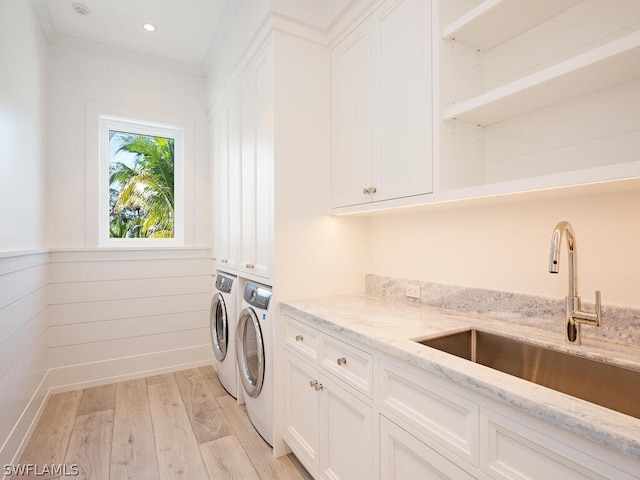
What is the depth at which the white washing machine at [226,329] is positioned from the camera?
2.43 metres

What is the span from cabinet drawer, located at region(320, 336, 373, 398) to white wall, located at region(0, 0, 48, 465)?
1594mm

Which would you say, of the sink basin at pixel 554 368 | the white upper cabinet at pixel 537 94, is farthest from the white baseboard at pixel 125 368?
the white upper cabinet at pixel 537 94

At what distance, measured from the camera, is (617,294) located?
3.59 feet

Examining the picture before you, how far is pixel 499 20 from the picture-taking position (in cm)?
123

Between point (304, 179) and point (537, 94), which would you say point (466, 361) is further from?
point (304, 179)

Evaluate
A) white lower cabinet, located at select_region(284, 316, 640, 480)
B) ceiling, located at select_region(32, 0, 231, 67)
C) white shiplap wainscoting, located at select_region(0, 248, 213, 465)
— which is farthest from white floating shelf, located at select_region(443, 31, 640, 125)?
white shiplap wainscoting, located at select_region(0, 248, 213, 465)

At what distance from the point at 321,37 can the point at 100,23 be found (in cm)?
189

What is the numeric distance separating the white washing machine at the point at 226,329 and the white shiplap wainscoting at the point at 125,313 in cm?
46

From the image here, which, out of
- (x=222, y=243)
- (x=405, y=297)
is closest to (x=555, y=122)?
(x=405, y=297)

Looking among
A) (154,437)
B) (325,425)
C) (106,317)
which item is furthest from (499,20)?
(106,317)

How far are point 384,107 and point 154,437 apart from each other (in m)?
2.33

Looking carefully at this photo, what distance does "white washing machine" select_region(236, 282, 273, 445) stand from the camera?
73.1 inches

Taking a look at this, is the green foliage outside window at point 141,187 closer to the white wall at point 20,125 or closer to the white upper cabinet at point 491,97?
the white wall at point 20,125

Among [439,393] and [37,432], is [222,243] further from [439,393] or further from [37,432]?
[439,393]
